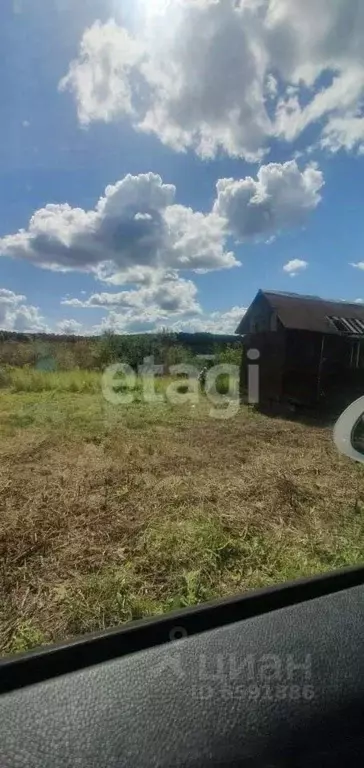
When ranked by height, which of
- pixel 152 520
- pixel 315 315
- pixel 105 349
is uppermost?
pixel 315 315

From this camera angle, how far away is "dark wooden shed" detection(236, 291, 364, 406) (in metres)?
7.04

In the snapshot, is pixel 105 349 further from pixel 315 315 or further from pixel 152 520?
pixel 152 520

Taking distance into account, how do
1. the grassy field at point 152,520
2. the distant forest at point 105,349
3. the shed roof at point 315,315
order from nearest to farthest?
the grassy field at point 152,520, the shed roof at point 315,315, the distant forest at point 105,349

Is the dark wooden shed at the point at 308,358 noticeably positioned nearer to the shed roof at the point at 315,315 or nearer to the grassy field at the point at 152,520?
the shed roof at the point at 315,315

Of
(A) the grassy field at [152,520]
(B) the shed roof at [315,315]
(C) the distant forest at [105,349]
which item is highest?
(B) the shed roof at [315,315]

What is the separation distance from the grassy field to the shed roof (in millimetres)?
3240

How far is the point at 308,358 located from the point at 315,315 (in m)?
1.14

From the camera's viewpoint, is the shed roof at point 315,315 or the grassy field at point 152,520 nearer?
the grassy field at point 152,520

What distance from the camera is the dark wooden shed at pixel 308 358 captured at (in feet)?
23.1

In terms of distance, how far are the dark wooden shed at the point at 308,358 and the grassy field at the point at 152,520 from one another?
256cm

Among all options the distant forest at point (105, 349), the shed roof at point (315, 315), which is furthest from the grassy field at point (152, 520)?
the distant forest at point (105, 349)

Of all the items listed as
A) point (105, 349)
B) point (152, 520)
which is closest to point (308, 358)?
point (152, 520)

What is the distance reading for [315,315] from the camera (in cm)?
779

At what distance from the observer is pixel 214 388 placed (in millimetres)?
8453
